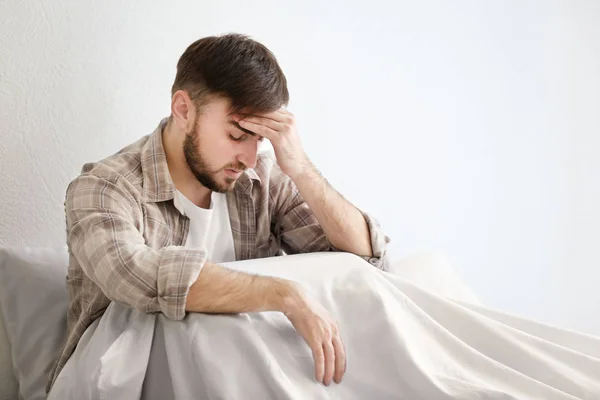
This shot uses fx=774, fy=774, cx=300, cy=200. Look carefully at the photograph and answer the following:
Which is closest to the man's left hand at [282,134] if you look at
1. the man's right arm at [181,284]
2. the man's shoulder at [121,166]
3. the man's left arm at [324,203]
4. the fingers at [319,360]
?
the man's left arm at [324,203]

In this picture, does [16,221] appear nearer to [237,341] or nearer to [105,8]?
[105,8]

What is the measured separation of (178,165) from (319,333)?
647mm

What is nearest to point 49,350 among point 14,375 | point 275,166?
point 14,375

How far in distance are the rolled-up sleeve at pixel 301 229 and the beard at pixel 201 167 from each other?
0.19 m

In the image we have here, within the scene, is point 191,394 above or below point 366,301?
below

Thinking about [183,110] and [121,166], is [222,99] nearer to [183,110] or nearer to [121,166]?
[183,110]

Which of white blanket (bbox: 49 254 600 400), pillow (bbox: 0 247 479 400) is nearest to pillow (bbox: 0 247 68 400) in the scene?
pillow (bbox: 0 247 479 400)

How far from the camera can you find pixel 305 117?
245cm

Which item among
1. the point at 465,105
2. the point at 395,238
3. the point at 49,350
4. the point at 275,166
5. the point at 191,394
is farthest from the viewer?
the point at 465,105

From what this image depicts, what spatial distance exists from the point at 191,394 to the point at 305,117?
4.27 ft

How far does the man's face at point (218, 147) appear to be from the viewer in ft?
5.61

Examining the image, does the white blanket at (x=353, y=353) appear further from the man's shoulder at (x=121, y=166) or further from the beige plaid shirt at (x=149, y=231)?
the man's shoulder at (x=121, y=166)

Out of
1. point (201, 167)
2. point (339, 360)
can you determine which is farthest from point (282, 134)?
point (339, 360)

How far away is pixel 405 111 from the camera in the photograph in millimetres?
2734
